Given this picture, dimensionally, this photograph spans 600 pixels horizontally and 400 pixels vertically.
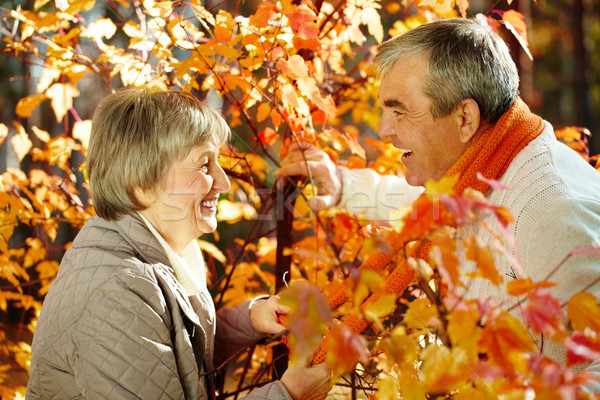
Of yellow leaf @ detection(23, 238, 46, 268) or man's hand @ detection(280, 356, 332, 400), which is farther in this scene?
yellow leaf @ detection(23, 238, 46, 268)

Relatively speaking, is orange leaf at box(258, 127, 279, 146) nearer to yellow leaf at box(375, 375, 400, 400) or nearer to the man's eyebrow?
the man's eyebrow

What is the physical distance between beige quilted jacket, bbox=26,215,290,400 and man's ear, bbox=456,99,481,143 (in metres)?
0.95

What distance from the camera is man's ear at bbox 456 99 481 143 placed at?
179 cm

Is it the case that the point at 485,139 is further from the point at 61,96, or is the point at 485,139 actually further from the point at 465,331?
the point at 61,96

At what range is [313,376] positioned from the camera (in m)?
1.54

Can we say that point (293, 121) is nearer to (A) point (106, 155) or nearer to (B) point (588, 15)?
(A) point (106, 155)

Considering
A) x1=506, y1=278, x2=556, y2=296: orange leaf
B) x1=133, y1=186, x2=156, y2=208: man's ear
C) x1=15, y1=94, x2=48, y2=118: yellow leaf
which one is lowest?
x1=133, y1=186, x2=156, y2=208: man's ear

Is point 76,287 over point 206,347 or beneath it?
over

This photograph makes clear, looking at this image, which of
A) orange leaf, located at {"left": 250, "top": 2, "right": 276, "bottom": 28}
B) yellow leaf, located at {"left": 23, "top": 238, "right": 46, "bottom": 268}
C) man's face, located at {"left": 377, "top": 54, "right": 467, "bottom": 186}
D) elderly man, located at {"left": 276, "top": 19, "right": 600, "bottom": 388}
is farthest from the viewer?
yellow leaf, located at {"left": 23, "top": 238, "right": 46, "bottom": 268}

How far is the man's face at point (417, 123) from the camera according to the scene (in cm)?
186

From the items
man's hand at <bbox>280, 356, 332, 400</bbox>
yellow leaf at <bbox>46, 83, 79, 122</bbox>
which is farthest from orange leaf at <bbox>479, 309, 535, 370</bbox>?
yellow leaf at <bbox>46, 83, 79, 122</bbox>

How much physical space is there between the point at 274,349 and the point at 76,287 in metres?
0.97

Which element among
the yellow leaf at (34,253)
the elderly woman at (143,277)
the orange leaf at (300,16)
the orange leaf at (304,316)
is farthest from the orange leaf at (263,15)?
the yellow leaf at (34,253)

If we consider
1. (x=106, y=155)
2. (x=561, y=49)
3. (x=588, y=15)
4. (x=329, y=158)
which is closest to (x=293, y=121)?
(x=329, y=158)
